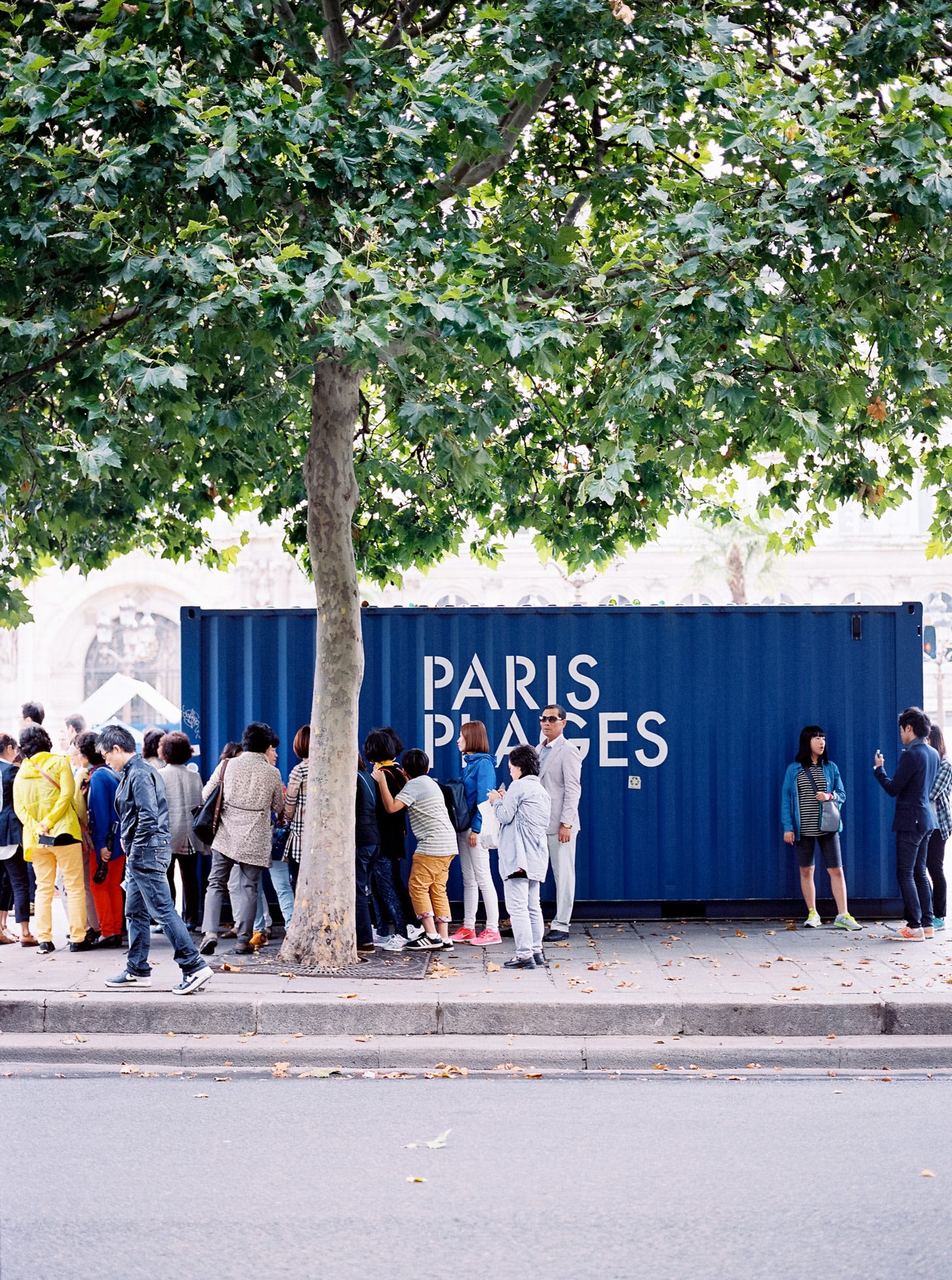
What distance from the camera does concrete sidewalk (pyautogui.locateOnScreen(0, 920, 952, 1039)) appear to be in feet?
25.6

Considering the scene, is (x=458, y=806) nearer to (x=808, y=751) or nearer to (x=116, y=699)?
(x=808, y=751)

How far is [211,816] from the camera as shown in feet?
32.8

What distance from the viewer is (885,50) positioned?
8.23m

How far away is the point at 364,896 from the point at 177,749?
1.99 meters

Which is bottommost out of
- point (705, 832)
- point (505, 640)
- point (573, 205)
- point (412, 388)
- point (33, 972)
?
point (33, 972)

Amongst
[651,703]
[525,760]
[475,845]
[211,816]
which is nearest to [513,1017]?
[525,760]

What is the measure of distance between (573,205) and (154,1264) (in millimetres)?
8829

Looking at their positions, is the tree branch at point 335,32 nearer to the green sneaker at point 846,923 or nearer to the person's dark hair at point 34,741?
the person's dark hair at point 34,741

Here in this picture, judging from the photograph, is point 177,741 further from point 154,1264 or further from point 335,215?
point 154,1264

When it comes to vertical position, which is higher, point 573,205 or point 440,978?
point 573,205

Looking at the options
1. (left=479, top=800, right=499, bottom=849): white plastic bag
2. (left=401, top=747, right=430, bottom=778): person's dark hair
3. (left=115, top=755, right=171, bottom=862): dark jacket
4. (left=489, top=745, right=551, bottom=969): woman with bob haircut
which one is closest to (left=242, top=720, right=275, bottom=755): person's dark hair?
(left=401, top=747, right=430, bottom=778): person's dark hair

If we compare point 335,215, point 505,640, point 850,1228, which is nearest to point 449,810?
point 505,640

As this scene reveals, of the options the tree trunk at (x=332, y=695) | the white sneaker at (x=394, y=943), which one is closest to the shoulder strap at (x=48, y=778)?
the tree trunk at (x=332, y=695)

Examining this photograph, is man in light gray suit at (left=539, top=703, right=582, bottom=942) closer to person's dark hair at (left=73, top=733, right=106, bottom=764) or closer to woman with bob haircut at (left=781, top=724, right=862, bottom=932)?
woman with bob haircut at (left=781, top=724, right=862, bottom=932)
